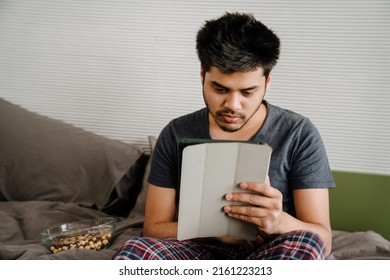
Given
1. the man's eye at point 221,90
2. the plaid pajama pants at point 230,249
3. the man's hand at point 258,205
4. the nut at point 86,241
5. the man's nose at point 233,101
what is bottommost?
the nut at point 86,241

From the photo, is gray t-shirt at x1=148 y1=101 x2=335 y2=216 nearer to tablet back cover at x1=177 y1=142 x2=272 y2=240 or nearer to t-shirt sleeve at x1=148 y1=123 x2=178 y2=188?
t-shirt sleeve at x1=148 y1=123 x2=178 y2=188

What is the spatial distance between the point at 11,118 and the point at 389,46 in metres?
1.40

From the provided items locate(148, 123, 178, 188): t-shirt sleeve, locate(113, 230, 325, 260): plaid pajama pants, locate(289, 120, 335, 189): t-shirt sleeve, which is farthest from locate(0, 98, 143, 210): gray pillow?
locate(289, 120, 335, 189): t-shirt sleeve

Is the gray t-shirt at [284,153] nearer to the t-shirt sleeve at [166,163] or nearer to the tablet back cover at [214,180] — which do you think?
the t-shirt sleeve at [166,163]

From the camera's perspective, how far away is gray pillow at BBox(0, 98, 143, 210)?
1373mm

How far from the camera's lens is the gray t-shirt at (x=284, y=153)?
98cm

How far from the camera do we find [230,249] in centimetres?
98

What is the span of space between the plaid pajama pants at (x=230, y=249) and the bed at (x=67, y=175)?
369 mm

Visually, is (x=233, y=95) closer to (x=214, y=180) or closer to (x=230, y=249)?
(x=214, y=180)

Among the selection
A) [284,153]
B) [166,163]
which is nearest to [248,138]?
[284,153]

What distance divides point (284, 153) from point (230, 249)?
0.28m

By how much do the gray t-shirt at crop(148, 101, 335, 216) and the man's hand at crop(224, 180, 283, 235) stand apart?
0.63 ft

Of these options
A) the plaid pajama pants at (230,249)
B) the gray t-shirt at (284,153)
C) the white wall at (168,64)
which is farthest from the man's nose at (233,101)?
the white wall at (168,64)

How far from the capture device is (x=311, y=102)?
140cm
